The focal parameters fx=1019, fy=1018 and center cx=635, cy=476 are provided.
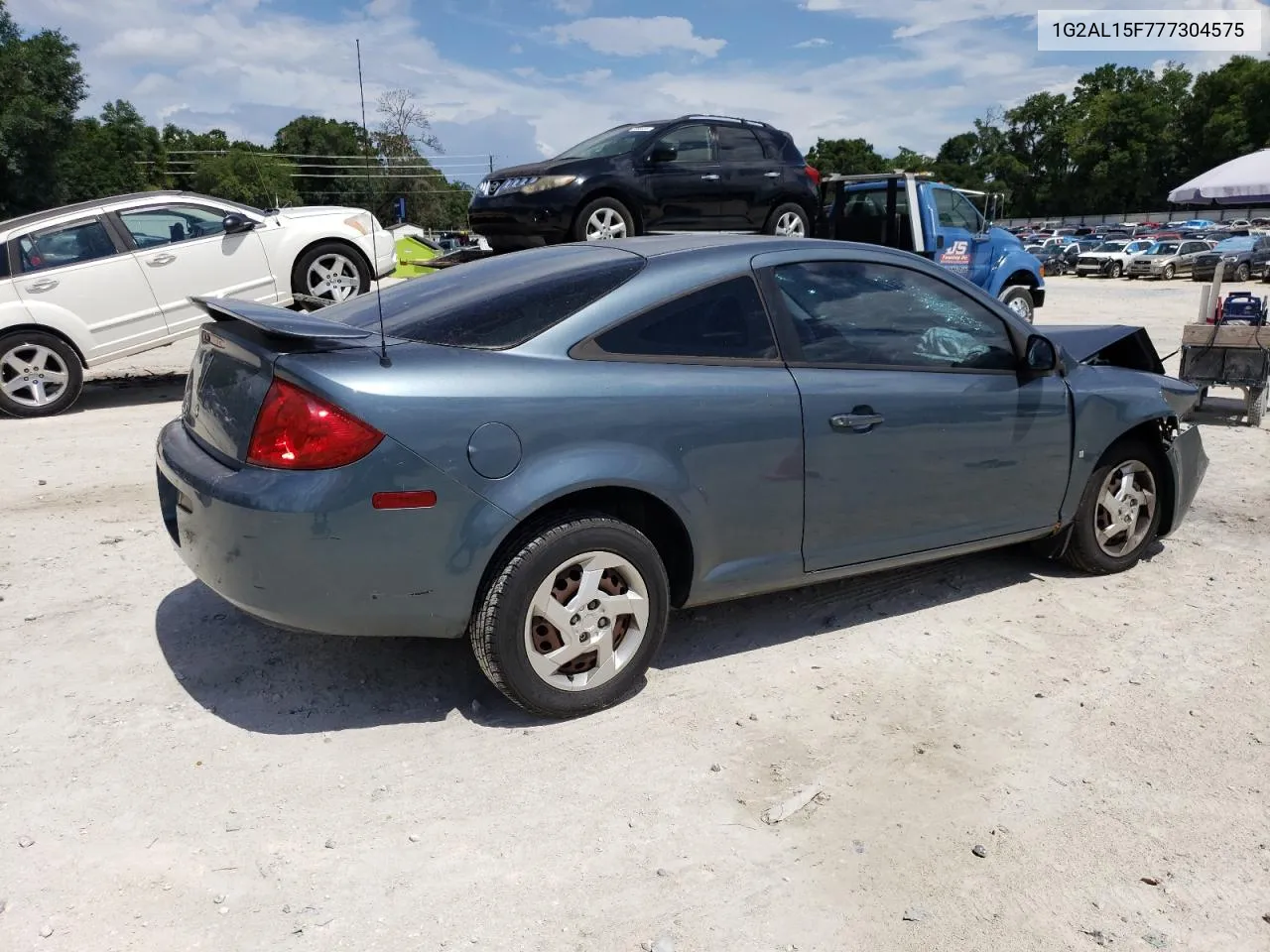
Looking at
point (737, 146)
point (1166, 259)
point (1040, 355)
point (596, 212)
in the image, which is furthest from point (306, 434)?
point (1166, 259)

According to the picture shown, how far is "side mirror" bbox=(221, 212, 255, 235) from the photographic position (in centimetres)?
947

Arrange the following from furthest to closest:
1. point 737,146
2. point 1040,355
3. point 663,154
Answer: point 737,146, point 663,154, point 1040,355

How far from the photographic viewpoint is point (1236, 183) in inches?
519

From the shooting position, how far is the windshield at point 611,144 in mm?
10164

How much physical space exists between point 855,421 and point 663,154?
7.11m

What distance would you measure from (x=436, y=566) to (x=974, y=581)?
2791mm

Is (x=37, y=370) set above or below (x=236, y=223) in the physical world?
below

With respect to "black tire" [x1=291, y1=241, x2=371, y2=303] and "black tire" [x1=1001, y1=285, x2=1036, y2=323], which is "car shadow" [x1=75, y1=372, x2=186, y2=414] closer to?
"black tire" [x1=291, y1=241, x2=371, y2=303]

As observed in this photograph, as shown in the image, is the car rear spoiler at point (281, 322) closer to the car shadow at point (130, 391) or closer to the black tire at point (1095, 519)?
the black tire at point (1095, 519)

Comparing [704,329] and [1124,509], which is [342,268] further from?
[1124,509]

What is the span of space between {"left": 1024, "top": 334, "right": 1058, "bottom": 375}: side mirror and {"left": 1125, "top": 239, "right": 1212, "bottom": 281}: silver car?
37.1 meters

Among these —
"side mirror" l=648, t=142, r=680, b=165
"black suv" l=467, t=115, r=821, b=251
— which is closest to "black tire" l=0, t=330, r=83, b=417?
"black suv" l=467, t=115, r=821, b=251

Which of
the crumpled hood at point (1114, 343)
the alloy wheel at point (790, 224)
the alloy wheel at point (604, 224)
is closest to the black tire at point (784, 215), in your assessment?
the alloy wheel at point (790, 224)

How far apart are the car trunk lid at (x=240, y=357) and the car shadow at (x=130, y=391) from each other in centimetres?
629
